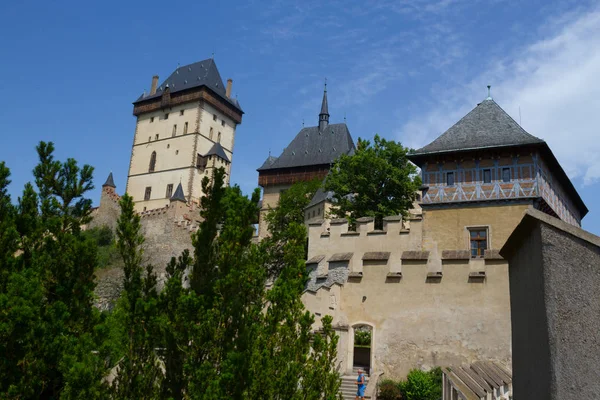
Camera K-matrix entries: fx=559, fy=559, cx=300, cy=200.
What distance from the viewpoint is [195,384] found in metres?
5.74

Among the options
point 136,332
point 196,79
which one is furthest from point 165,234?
point 136,332

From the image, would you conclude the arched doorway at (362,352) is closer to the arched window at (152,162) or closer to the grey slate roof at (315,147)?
the grey slate roof at (315,147)

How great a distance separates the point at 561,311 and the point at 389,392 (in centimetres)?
1317

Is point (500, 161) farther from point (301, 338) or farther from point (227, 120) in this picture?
point (227, 120)

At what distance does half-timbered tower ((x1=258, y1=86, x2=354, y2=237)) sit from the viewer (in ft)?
167

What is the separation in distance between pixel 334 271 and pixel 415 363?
473 centimetres

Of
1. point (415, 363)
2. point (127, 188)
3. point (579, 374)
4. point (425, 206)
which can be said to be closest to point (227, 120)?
point (127, 188)

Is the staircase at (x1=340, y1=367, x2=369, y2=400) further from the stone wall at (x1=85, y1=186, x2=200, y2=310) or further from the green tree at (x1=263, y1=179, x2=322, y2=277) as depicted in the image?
the stone wall at (x1=85, y1=186, x2=200, y2=310)

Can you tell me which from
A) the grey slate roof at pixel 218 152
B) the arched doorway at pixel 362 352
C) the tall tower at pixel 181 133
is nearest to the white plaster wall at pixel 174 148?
the tall tower at pixel 181 133

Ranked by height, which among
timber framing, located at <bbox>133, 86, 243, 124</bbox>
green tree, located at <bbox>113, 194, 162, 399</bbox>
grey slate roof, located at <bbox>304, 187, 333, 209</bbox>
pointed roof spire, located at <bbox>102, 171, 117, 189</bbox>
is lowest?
green tree, located at <bbox>113, 194, 162, 399</bbox>

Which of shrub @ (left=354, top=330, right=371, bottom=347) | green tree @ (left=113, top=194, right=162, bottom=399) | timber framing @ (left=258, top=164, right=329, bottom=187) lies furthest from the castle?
timber framing @ (left=258, top=164, right=329, bottom=187)

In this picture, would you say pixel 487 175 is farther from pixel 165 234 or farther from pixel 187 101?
pixel 187 101

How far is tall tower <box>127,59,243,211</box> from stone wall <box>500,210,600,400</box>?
51795 mm

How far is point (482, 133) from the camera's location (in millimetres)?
23641
